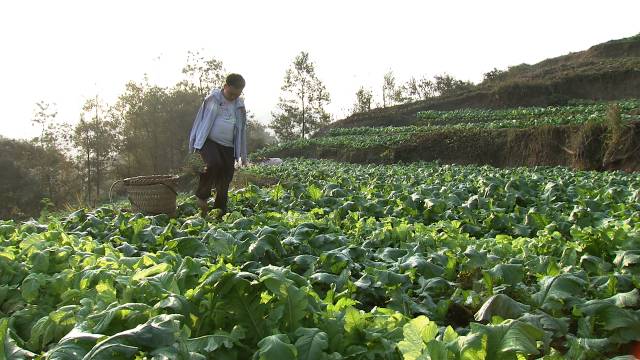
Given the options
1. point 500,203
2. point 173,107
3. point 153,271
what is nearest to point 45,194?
point 173,107

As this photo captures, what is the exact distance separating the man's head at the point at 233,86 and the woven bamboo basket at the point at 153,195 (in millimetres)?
1411

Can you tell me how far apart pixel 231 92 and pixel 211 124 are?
1.75 ft

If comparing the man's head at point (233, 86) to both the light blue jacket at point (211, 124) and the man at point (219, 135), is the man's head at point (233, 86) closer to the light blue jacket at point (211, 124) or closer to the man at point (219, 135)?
the man at point (219, 135)

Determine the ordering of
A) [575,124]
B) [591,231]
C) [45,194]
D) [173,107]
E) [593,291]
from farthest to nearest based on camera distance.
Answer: [173,107]
[45,194]
[575,124]
[591,231]
[593,291]

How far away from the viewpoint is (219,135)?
7.75 metres

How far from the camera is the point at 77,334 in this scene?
194 cm

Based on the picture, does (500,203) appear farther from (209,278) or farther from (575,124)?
(575,124)

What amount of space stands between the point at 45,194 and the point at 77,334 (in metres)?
38.6

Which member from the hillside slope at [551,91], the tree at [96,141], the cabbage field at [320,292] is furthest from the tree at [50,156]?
the cabbage field at [320,292]

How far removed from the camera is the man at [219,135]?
25.1 feet

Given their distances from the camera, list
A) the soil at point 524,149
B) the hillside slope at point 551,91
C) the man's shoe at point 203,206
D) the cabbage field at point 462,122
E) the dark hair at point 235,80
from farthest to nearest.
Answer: the hillside slope at point 551,91, the cabbage field at point 462,122, the soil at point 524,149, the man's shoe at point 203,206, the dark hair at point 235,80

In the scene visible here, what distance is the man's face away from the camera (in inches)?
299

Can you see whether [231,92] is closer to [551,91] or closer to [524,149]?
[524,149]

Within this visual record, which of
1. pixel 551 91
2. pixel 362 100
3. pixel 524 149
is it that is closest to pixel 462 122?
pixel 551 91
